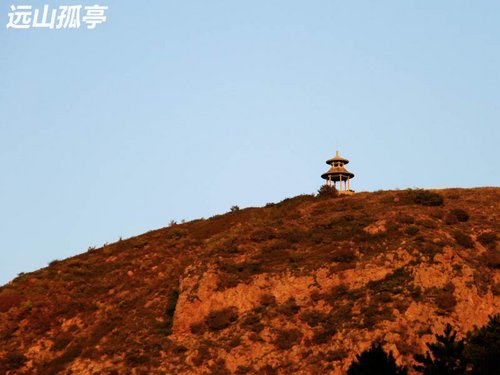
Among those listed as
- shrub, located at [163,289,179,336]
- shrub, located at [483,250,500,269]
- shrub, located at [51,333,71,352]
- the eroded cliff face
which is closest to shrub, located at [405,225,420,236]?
the eroded cliff face

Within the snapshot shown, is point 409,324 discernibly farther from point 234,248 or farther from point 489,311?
point 234,248

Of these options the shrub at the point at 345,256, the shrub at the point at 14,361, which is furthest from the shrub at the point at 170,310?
the shrub at the point at 345,256

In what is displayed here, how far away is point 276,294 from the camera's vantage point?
5059cm

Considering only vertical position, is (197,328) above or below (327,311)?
below

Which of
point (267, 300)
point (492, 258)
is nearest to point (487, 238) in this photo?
point (492, 258)

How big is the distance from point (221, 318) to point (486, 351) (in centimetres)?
2241

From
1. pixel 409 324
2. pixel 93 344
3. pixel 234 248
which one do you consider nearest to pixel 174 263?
pixel 234 248

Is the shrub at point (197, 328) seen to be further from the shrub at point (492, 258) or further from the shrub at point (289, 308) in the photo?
the shrub at point (492, 258)

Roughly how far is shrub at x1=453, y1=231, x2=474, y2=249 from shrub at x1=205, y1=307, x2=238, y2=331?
16.8 meters

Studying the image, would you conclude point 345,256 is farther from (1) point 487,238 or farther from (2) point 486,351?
(2) point 486,351

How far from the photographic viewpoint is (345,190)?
79875mm

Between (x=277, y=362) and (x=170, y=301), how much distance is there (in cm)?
1239

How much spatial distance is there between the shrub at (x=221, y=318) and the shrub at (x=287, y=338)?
3939 mm

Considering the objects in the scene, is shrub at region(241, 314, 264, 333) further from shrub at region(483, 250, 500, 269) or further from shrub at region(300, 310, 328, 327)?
shrub at region(483, 250, 500, 269)
